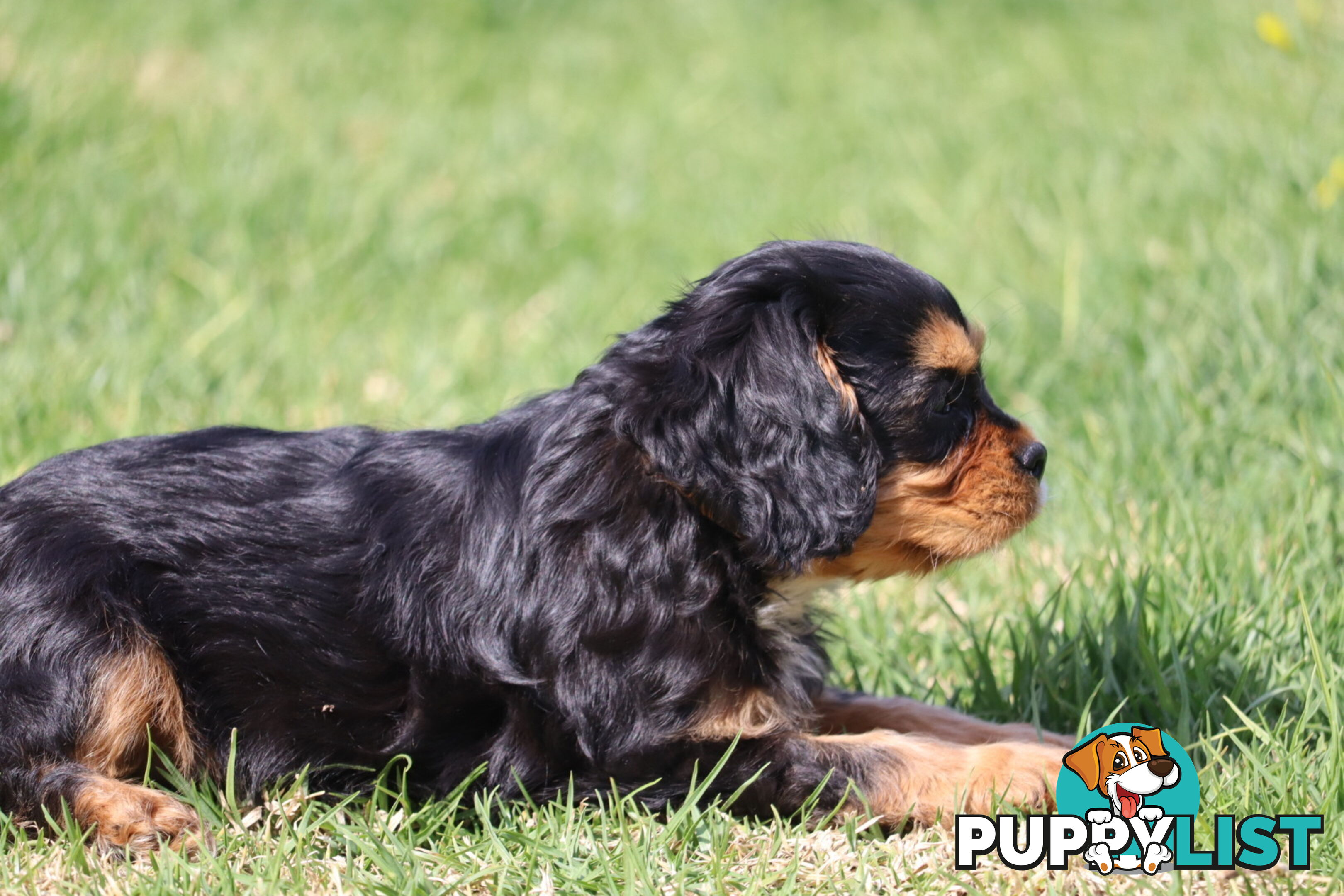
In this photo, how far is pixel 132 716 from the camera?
2.61 meters

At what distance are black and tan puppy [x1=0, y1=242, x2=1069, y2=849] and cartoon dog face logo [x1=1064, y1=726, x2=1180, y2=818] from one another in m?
0.10

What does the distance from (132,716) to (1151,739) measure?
203 centimetres

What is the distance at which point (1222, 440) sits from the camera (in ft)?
14.2

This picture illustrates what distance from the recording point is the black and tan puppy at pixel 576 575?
2576mm

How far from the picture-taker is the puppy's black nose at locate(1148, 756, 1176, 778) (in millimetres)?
2504

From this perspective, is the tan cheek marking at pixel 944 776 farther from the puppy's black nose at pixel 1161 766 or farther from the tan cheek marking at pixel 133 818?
the tan cheek marking at pixel 133 818

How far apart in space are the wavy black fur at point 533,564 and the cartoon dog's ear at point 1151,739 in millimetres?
606

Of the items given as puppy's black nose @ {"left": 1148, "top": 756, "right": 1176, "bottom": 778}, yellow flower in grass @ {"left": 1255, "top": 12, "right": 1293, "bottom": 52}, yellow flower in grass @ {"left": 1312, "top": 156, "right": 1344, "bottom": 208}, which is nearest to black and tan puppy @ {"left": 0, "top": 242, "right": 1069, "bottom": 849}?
puppy's black nose @ {"left": 1148, "top": 756, "right": 1176, "bottom": 778}

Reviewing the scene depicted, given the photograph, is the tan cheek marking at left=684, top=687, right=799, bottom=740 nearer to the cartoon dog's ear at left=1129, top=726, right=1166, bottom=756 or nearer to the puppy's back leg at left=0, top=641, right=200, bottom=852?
the cartoon dog's ear at left=1129, top=726, right=1166, bottom=756

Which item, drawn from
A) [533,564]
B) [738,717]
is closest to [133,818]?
[533,564]

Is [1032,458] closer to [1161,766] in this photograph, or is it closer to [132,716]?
[1161,766]

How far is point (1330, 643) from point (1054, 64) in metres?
7.62

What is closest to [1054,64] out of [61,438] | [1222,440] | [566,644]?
[1222,440]

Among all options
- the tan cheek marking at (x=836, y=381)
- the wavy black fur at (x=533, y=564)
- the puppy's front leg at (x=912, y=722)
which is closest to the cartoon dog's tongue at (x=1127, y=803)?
the puppy's front leg at (x=912, y=722)
